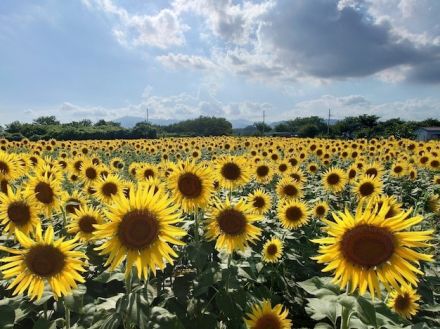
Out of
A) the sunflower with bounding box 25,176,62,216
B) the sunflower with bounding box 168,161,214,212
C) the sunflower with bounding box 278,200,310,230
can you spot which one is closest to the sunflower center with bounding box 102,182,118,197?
the sunflower with bounding box 25,176,62,216

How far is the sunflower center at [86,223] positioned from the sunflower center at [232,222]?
147 cm

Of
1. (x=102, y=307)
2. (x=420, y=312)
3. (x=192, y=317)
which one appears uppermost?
(x=102, y=307)

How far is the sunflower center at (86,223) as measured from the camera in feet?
14.8

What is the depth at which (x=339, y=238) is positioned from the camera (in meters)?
2.65

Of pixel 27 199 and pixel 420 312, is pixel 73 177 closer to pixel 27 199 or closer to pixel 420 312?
pixel 27 199

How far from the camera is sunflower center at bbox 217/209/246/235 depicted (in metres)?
3.96

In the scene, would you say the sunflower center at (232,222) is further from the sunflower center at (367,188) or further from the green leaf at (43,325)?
the sunflower center at (367,188)

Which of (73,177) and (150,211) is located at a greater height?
(150,211)

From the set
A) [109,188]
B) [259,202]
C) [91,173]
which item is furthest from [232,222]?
[91,173]

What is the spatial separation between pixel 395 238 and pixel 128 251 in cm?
178

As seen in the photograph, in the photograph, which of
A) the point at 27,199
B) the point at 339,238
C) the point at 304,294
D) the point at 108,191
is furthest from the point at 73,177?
the point at 339,238

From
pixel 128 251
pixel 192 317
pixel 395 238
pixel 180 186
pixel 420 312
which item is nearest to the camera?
pixel 395 238

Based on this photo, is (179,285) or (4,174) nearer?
(179,285)

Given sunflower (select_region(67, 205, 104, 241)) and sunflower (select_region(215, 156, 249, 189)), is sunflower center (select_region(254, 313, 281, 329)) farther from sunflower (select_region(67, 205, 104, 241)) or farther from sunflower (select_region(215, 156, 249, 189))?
sunflower (select_region(215, 156, 249, 189))
